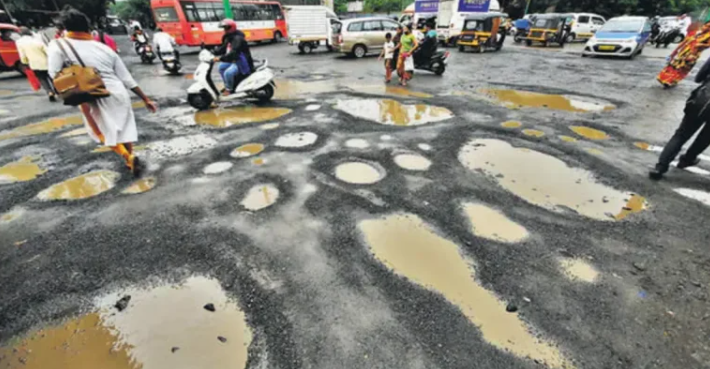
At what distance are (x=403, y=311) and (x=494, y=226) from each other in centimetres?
133

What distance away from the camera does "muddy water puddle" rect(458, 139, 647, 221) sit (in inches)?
123

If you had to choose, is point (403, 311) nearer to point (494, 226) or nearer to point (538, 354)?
point (538, 354)

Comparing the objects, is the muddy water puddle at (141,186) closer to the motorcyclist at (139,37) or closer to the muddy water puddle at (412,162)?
the muddy water puddle at (412,162)

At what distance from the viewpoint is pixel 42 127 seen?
217 inches

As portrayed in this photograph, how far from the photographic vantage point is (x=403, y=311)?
201 centimetres

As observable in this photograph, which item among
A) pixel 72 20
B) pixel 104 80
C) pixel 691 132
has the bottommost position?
pixel 691 132

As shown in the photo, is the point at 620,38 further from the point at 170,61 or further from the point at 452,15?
the point at 170,61

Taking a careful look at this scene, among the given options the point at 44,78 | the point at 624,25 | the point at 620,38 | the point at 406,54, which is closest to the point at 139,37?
the point at 44,78

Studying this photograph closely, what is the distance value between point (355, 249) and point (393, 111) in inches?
167


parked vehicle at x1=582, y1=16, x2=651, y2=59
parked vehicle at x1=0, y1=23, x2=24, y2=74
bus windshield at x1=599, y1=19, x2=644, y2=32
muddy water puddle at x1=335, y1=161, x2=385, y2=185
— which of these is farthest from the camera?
bus windshield at x1=599, y1=19, x2=644, y2=32

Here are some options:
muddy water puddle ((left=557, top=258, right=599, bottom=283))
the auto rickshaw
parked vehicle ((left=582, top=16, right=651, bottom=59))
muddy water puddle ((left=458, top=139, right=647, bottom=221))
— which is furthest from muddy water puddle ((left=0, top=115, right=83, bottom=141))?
parked vehicle ((left=582, top=16, right=651, bottom=59))

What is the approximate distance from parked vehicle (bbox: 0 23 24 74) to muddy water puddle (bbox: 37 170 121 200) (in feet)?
34.0

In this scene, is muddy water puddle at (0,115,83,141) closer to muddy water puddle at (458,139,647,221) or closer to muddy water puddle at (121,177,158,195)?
muddy water puddle at (121,177,158,195)

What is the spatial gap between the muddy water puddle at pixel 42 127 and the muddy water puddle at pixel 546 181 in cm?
664
